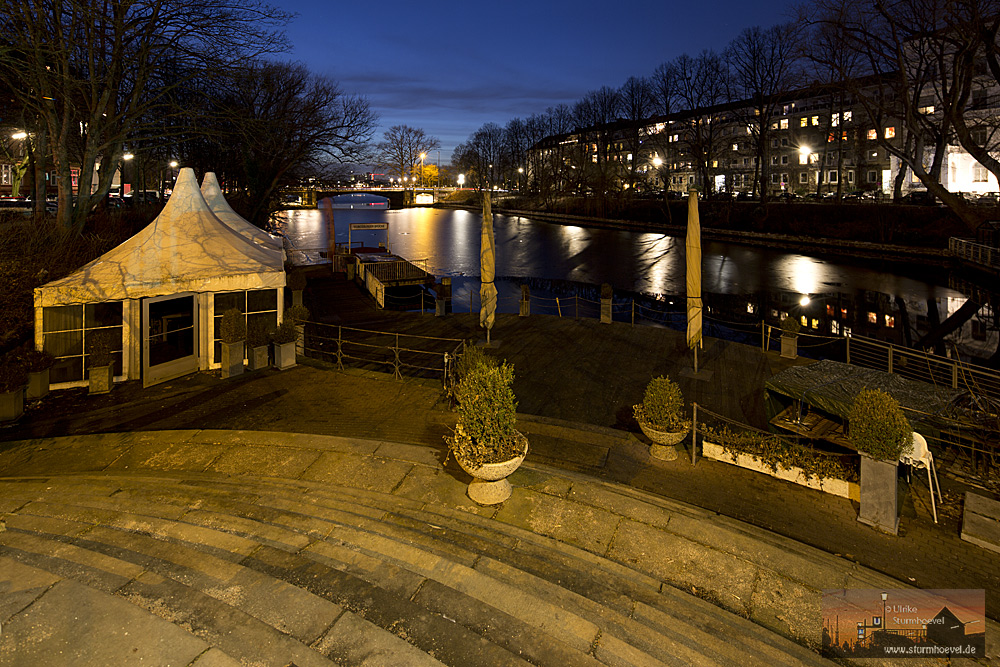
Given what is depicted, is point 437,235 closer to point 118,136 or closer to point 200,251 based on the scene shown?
point 118,136

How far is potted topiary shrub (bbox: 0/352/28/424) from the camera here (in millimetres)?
10008

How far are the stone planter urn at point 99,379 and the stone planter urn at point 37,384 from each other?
73 cm

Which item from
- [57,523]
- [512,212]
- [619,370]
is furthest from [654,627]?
[512,212]

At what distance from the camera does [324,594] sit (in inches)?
188

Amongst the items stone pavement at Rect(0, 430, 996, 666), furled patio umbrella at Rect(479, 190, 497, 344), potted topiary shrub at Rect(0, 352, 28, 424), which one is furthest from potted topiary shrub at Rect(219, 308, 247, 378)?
furled patio umbrella at Rect(479, 190, 497, 344)

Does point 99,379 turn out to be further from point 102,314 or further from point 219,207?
point 219,207

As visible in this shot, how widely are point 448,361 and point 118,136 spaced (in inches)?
547

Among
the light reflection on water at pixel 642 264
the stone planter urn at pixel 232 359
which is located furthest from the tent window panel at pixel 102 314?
the light reflection on water at pixel 642 264

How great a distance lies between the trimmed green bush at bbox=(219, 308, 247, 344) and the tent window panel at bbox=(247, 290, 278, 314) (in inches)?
31.8

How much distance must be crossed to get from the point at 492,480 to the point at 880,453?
15.3 feet

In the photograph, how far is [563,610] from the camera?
15.6 ft

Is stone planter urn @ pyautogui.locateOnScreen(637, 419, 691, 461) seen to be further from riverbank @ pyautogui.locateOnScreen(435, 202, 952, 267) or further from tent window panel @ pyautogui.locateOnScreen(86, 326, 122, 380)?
riverbank @ pyautogui.locateOnScreen(435, 202, 952, 267)

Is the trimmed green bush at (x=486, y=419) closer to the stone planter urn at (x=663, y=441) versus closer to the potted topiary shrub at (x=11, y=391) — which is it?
the stone planter urn at (x=663, y=441)

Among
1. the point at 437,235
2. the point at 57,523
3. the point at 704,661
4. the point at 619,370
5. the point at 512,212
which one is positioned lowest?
the point at 704,661
